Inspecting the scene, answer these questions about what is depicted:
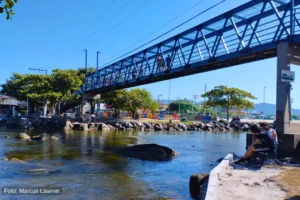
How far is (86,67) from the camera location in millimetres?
66188

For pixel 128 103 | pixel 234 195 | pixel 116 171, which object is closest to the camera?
pixel 234 195

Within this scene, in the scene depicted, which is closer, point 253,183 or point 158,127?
point 253,183

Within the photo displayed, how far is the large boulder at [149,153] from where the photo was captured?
800 inches

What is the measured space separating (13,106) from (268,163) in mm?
67910

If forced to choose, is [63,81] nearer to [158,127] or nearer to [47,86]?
[47,86]

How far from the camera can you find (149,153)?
20.7m

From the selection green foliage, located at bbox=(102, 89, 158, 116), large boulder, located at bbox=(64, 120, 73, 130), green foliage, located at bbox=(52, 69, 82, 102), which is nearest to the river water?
large boulder, located at bbox=(64, 120, 73, 130)

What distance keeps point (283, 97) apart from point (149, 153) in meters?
9.07

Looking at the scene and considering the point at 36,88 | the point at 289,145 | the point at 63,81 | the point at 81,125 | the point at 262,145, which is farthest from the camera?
the point at 63,81

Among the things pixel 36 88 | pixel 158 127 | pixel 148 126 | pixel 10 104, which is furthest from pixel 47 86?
pixel 10 104

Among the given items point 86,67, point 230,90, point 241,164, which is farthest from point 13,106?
point 241,164

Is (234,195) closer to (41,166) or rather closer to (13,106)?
(41,166)

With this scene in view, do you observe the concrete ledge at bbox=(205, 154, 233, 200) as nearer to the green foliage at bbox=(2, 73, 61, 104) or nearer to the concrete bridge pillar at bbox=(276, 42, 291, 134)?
the concrete bridge pillar at bbox=(276, 42, 291, 134)

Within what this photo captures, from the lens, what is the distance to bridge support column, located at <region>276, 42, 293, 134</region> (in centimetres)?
1550
